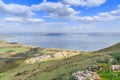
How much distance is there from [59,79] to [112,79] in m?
4.84

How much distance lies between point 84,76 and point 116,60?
19.4ft

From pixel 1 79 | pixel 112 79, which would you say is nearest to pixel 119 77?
pixel 112 79

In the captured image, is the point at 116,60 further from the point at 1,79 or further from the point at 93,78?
the point at 1,79

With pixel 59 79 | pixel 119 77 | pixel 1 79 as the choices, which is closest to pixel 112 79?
pixel 119 77

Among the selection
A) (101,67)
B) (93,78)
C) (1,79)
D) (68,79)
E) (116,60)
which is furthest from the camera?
(1,79)

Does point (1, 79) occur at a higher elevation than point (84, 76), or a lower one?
lower

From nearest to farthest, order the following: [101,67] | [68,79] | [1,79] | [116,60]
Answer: [68,79]
[101,67]
[116,60]
[1,79]

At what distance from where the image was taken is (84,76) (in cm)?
1418

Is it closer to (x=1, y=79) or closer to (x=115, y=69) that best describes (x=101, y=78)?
(x=115, y=69)

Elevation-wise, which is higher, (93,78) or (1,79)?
(93,78)

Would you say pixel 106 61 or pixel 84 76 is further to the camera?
pixel 106 61

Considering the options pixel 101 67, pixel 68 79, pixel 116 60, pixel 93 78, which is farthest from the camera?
pixel 116 60

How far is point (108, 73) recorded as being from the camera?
15.3 meters

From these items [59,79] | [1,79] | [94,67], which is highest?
[94,67]
